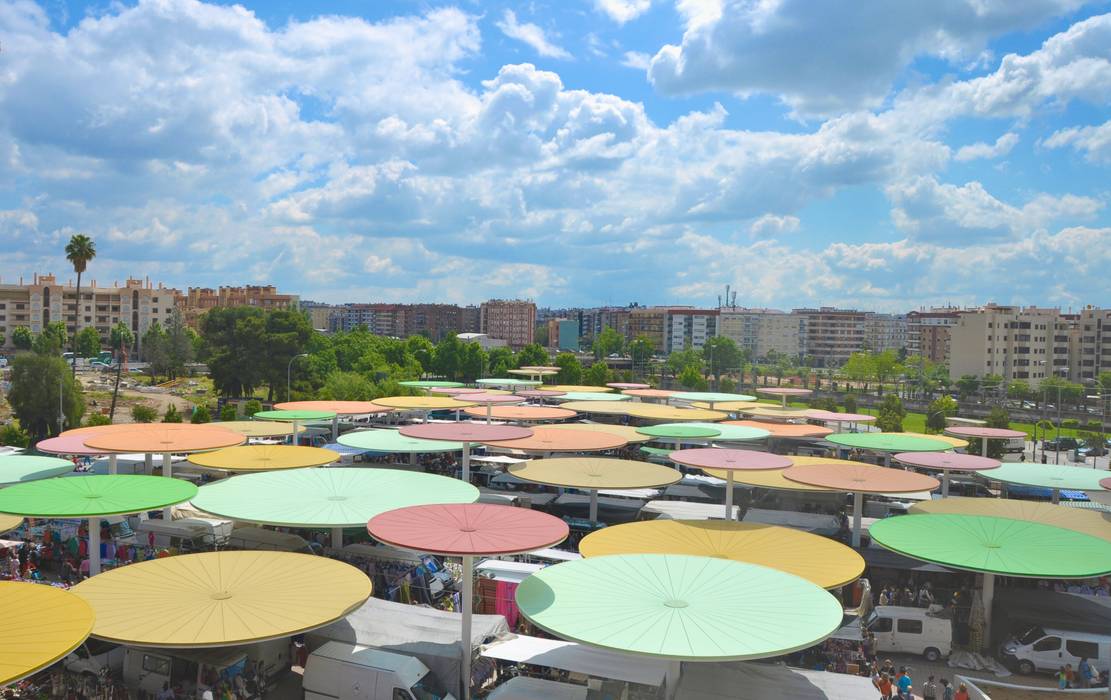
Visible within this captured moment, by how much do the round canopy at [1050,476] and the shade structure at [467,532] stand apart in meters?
23.6

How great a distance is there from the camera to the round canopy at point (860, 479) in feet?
85.0

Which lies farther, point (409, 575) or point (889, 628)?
point (409, 575)

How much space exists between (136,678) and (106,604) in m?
2.30

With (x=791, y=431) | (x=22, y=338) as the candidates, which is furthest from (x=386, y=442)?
(x=22, y=338)

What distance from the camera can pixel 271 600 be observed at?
52.1 ft

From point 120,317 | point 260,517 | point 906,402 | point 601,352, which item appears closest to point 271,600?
point 260,517

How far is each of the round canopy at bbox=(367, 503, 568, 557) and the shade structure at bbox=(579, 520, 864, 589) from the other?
2.36 m

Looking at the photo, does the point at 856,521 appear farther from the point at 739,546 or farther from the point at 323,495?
the point at 323,495

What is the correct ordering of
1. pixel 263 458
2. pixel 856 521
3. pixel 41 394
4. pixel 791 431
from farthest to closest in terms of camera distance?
pixel 41 394
pixel 791 431
pixel 263 458
pixel 856 521

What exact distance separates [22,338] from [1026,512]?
152 m

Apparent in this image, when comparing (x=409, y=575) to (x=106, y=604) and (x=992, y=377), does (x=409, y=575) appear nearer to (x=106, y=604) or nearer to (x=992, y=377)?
(x=106, y=604)

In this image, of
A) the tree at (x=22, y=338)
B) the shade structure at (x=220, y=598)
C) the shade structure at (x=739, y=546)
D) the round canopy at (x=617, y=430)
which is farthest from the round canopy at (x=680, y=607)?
the tree at (x=22, y=338)

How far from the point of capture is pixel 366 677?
15.9 meters

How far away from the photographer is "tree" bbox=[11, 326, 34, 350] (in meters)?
132
